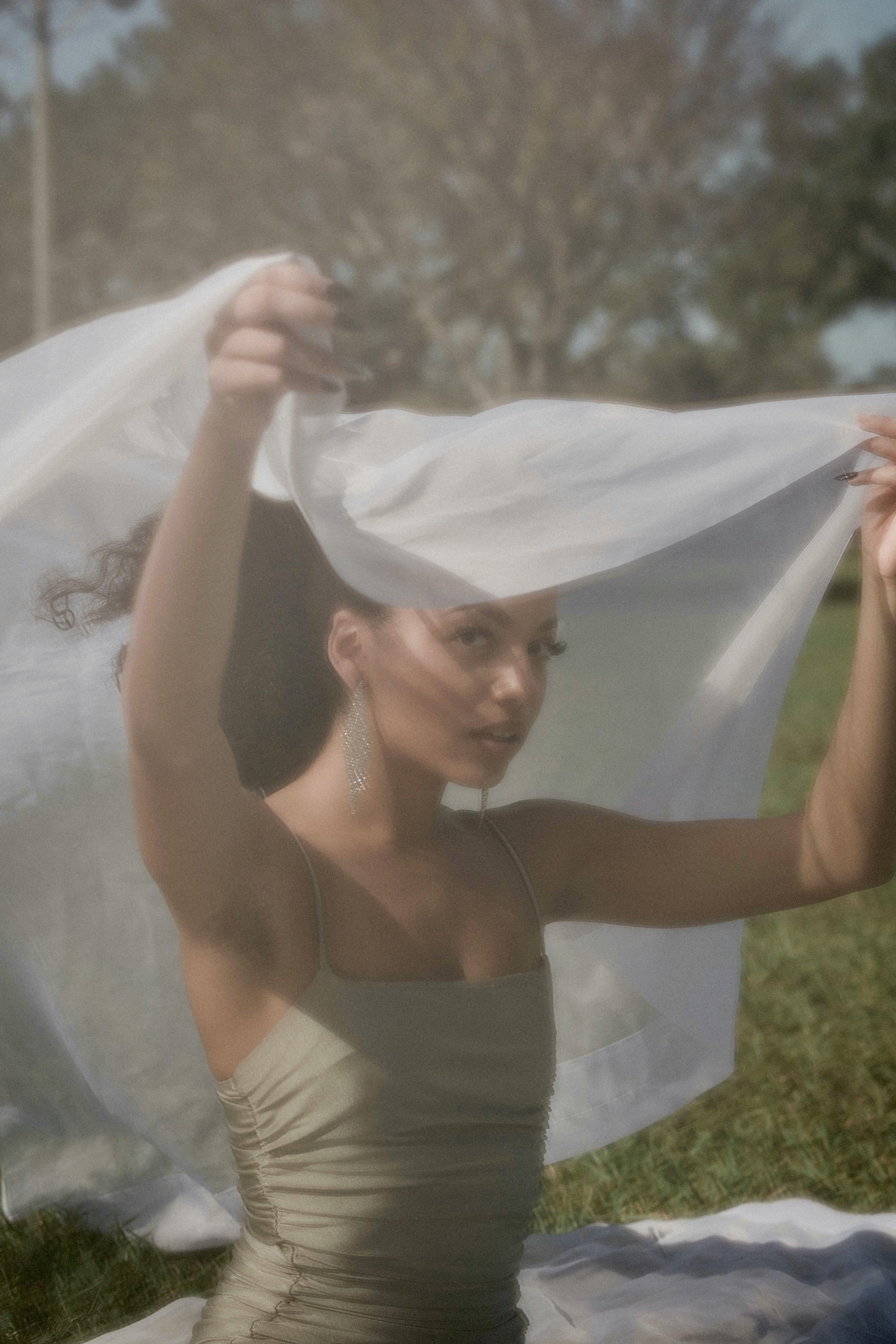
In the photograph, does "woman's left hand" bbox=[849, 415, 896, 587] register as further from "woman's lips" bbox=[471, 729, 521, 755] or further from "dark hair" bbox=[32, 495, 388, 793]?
"dark hair" bbox=[32, 495, 388, 793]

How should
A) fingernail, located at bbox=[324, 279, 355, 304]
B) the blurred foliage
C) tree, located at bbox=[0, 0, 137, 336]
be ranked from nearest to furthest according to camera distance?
fingernail, located at bbox=[324, 279, 355, 304] → tree, located at bbox=[0, 0, 137, 336] → the blurred foliage

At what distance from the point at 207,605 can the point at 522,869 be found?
2.77 ft

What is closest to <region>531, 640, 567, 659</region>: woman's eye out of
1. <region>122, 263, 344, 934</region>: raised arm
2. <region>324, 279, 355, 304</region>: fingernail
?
<region>122, 263, 344, 934</region>: raised arm

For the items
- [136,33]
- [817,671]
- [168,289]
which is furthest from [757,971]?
[136,33]

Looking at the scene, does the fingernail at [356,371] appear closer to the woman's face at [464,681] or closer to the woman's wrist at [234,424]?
the woman's wrist at [234,424]

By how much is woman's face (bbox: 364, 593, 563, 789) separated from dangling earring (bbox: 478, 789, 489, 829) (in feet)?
0.29

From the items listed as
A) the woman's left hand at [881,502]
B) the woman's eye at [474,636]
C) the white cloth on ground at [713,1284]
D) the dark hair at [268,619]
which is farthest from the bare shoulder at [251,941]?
the woman's left hand at [881,502]

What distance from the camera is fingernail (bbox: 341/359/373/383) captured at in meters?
1.42

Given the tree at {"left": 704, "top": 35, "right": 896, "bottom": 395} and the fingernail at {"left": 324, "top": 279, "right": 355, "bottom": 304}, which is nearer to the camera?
the fingernail at {"left": 324, "top": 279, "right": 355, "bottom": 304}

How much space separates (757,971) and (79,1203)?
281 cm

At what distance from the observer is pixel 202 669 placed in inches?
60.9

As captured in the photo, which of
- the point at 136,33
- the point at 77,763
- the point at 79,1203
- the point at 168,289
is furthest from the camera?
the point at 136,33

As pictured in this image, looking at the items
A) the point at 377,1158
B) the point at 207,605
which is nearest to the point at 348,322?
the point at 207,605

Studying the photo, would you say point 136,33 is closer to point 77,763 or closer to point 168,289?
point 168,289
